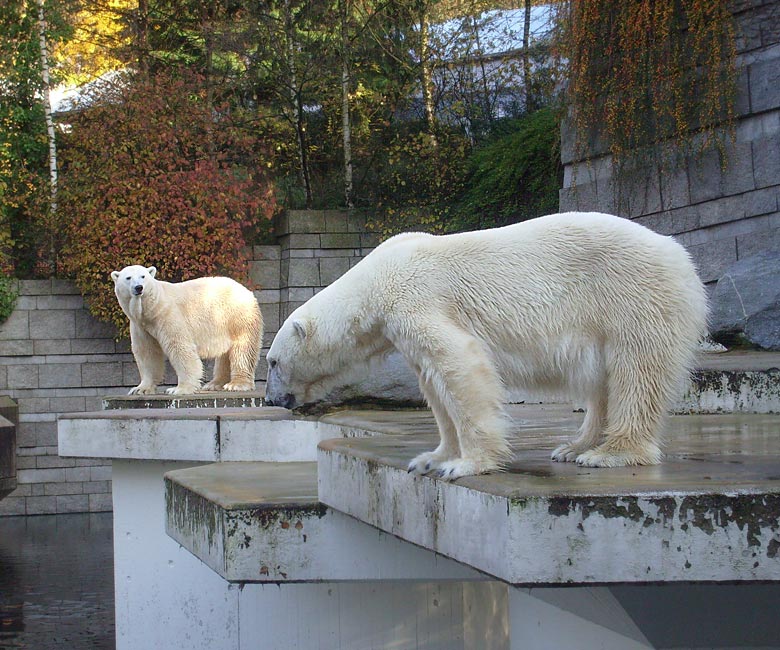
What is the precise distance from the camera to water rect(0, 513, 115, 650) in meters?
6.30

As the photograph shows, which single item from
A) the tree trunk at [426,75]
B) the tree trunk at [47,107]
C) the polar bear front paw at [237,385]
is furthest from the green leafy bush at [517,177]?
the tree trunk at [47,107]

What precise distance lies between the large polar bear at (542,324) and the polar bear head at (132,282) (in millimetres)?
4689

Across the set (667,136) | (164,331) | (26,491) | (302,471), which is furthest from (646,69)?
(26,491)

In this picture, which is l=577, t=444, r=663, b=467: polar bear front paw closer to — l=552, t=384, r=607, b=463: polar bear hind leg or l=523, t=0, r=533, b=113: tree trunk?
l=552, t=384, r=607, b=463: polar bear hind leg

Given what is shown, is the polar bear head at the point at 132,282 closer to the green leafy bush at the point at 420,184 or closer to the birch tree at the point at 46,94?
the green leafy bush at the point at 420,184

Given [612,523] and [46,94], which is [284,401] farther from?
[46,94]

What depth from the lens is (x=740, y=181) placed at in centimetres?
736

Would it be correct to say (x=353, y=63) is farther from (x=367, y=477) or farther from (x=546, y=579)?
(x=546, y=579)

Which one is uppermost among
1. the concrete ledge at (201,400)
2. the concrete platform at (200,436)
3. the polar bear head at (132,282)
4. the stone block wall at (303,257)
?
the stone block wall at (303,257)

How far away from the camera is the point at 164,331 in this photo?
305 inches

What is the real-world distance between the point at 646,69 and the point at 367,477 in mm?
5857

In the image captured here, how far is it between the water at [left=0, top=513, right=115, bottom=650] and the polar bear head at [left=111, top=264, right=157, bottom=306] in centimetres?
221

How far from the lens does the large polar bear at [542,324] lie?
104 inches

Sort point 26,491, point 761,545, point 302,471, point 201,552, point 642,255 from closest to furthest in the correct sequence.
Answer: point 761,545, point 642,255, point 201,552, point 302,471, point 26,491
